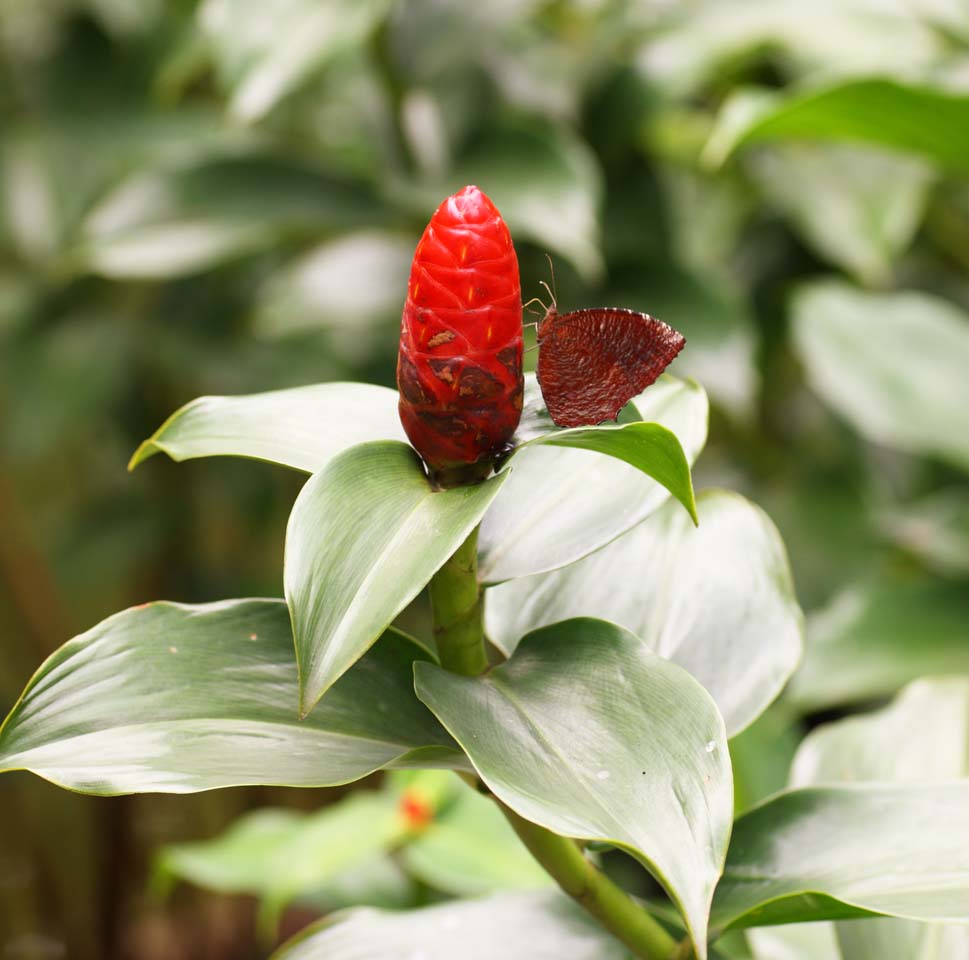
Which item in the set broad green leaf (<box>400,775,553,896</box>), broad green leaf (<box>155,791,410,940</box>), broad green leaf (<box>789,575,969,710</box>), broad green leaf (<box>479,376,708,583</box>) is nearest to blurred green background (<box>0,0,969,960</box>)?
broad green leaf (<box>789,575,969,710</box>)

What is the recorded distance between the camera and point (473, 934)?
0.37 m

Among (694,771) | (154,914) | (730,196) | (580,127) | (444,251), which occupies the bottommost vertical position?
(154,914)

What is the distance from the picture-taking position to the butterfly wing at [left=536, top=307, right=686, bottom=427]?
0.30 meters

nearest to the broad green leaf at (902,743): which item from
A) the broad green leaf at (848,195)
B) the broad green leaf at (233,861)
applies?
the broad green leaf at (233,861)

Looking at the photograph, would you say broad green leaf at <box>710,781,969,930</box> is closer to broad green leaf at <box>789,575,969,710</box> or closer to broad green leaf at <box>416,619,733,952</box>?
broad green leaf at <box>416,619,733,952</box>

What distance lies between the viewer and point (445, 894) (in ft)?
2.53

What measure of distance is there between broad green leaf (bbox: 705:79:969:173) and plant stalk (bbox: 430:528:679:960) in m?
0.53

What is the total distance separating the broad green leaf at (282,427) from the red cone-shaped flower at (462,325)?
0.03 m

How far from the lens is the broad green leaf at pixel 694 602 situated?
37 centimetres

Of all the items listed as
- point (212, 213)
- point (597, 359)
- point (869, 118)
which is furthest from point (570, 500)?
point (212, 213)

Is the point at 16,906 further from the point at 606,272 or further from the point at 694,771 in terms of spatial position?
the point at 694,771

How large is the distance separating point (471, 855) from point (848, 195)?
0.68m

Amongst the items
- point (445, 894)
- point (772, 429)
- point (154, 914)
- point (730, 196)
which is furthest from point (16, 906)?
point (730, 196)

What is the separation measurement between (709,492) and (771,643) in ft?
0.27
